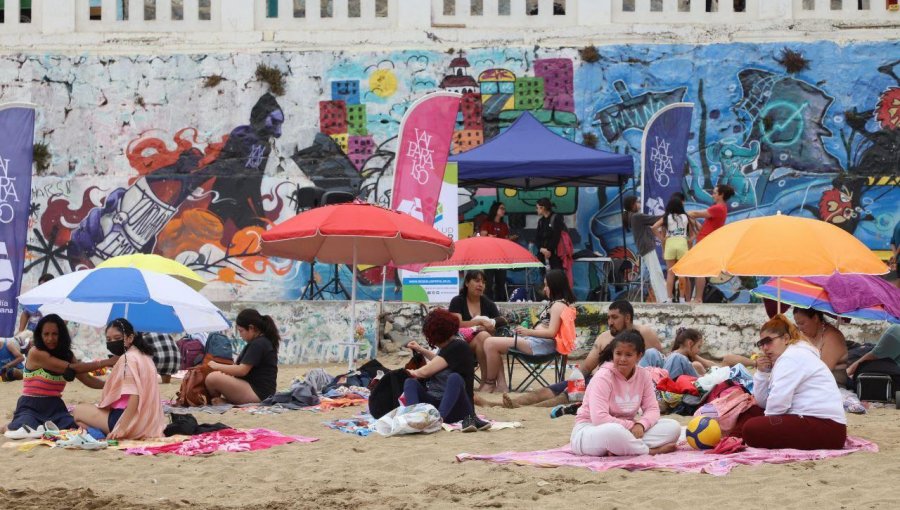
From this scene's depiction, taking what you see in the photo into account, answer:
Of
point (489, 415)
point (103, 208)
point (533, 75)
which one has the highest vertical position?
point (533, 75)

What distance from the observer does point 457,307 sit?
1226 centimetres

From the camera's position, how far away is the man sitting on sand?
1056 centimetres

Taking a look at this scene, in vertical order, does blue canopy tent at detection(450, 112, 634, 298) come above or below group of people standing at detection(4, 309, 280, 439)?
above

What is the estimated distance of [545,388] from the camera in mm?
11016

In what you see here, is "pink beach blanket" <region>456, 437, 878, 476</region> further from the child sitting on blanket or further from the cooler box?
the cooler box

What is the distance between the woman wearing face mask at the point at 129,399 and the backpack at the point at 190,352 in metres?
4.23

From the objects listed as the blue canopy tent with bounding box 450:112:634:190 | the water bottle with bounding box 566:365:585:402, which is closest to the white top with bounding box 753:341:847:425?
the water bottle with bounding box 566:365:585:402

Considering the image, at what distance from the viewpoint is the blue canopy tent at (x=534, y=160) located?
1580 cm

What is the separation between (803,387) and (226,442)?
3732mm

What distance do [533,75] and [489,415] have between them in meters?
7.72

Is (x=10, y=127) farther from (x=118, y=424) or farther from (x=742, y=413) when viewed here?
(x=742, y=413)

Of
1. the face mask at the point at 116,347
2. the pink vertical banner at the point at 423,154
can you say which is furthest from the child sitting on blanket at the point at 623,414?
the pink vertical banner at the point at 423,154

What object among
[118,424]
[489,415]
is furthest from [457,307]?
[118,424]

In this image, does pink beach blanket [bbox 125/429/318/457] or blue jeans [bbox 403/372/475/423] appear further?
blue jeans [bbox 403/372/475/423]
